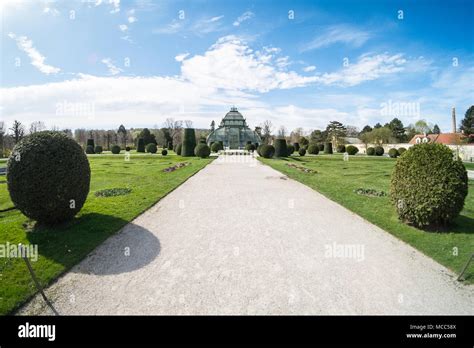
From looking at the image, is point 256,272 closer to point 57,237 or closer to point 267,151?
point 57,237

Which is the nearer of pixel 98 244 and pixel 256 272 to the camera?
pixel 256 272

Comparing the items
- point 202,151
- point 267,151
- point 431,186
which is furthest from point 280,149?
point 431,186

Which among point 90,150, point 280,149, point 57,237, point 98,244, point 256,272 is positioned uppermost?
point 90,150

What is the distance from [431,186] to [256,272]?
5.42 metres

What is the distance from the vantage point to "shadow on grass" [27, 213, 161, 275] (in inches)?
221

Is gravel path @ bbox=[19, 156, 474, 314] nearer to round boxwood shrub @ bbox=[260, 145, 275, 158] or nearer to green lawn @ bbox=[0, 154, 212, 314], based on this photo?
green lawn @ bbox=[0, 154, 212, 314]

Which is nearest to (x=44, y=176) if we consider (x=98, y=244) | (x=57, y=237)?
(x=57, y=237)

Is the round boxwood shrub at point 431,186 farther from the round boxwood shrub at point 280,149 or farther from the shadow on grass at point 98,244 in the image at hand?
the round boxwood shrub at point 280,149

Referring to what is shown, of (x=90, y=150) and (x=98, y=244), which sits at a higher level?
(x=90, y=150)

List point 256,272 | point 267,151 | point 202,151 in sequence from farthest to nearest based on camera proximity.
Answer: point 202,151 → point 267,151 → point 256,272

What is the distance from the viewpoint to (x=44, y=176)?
22.4 feet

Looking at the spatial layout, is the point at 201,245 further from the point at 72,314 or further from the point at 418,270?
the point at 418,270

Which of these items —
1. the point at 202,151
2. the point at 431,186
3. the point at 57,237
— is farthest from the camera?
the point at 202,151
